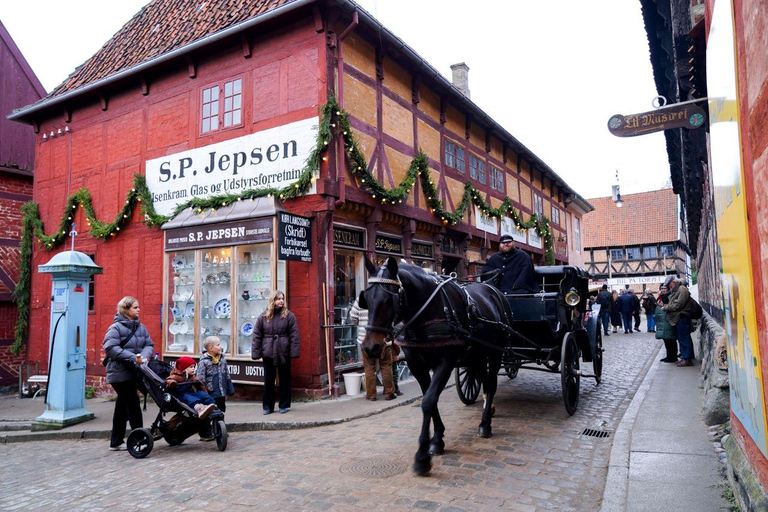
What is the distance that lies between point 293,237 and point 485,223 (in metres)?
9.12

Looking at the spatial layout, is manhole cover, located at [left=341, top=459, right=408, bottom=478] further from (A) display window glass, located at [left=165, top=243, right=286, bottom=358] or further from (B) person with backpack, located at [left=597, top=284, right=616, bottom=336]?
(B) person with backpack, located at [left=597, top=284, right=616, bottom=336]

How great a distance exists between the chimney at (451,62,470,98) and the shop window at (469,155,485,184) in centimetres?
502

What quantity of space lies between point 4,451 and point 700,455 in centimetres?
913

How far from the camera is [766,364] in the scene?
2.73 meters

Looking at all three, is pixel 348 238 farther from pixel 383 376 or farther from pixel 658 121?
pixel 658 121

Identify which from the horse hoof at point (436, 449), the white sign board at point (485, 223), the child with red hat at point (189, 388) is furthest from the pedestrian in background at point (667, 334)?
the child with red hat at point (189, 388)

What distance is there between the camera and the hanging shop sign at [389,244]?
1159cm

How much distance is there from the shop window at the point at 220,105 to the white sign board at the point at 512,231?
34.1 feet

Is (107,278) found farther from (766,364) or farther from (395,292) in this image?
(766,364)

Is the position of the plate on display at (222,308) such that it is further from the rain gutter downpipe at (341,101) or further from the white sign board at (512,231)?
the white sign board at (512,231)

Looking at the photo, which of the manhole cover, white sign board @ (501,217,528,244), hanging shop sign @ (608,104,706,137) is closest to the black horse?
the manhole cover

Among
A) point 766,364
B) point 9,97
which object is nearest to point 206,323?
point 766,364

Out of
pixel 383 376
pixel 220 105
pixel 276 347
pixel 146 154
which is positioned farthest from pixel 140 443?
pixel 146 154

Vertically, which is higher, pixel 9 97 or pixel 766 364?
pixel 9 97
